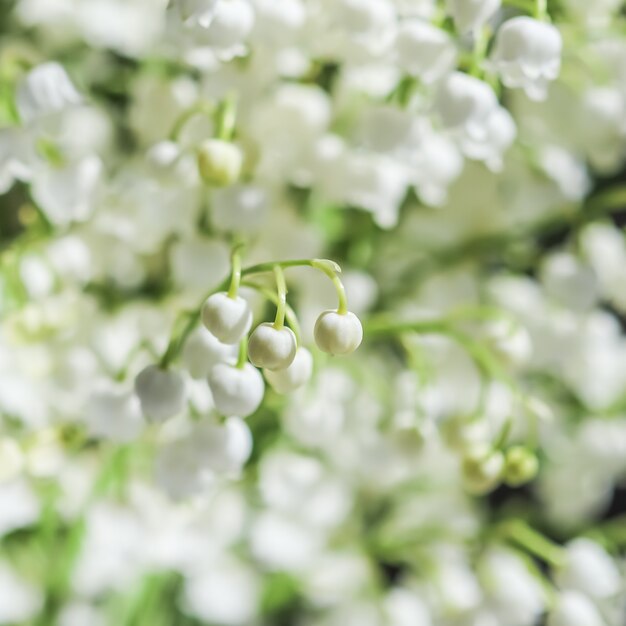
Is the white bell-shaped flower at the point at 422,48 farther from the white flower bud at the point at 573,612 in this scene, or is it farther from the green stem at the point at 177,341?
the white flower bud at the point at 573,612

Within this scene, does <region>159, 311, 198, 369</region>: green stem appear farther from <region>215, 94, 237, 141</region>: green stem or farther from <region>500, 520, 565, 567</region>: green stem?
<region>500, 520, 565, 567</region>: green stem

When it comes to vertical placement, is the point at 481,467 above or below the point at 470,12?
below

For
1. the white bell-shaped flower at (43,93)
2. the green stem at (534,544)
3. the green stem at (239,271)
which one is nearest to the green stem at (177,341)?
the green stem at (239,271)

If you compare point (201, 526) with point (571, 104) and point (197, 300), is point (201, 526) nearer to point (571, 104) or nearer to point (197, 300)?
point (197, 300)

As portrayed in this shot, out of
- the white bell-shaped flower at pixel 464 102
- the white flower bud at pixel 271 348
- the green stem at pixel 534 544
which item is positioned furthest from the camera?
the green stem at pixel 534 544

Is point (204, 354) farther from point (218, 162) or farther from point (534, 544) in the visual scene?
point (534, 544)

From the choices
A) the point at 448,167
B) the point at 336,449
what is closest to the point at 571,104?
the point at 448,167

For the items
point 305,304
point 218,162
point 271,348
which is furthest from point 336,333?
point 305,304

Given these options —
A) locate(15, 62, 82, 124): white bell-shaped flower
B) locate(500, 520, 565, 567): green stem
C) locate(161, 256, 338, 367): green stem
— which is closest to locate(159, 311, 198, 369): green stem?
locate(161, 256, 338, 367): green stem
